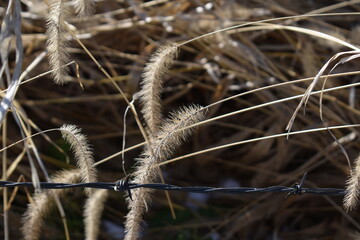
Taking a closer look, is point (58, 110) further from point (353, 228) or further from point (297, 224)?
point (353, 228)

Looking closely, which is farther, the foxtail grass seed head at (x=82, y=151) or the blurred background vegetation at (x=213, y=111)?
the blurred background vegetation at (x=213, y=111)

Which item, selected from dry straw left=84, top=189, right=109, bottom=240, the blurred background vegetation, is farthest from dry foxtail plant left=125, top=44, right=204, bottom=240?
the blurred background vegetation

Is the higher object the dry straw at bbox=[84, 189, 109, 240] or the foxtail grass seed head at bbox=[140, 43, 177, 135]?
the foxtail grass seed head at bbox=[140, 43, 177, 135]

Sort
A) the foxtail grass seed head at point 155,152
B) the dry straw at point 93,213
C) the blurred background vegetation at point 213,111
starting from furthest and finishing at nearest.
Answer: the blurred background vegetation at point 213,111, the dry straw at point 93,213, the foxtail grass seed head at point 155,152

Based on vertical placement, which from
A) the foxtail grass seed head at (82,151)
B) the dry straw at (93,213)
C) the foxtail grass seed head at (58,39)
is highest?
the foxtail grass seed head at (58,39)

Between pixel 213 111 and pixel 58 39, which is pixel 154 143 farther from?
pixel 213 111

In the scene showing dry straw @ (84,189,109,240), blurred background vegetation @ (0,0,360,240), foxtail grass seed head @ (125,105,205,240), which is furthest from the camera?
blurred background vegetation @ (0,0,360,240)

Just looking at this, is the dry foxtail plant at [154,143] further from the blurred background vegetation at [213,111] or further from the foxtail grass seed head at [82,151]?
the blurred background vegetation at [213,111]

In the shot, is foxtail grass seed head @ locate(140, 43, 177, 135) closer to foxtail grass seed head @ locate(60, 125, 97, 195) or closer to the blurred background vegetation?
foxtail grass seed head @ locate(60, 125, 97, 195)

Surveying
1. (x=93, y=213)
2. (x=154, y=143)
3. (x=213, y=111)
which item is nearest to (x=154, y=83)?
(x=154, y=143)

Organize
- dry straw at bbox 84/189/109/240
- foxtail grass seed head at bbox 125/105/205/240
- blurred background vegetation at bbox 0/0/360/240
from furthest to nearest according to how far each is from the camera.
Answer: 1. blurred background vegetation at bbox 0/0/360/240
2. dry straw at bbox 84/189/109/240
3. foxtail grass seed head at bbox 125/105/205/240

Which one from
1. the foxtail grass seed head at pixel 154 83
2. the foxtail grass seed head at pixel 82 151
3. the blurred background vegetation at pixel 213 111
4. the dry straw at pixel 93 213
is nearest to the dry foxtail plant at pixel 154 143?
the foxtail grass seed head at pixel 154 83
